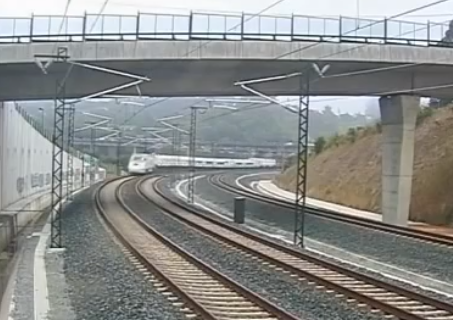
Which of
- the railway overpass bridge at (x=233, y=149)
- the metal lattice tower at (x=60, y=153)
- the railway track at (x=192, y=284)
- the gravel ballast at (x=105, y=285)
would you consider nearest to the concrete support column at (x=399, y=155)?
the railway track at (x=192, y=284)

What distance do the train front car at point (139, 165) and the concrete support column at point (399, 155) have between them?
2324 inches

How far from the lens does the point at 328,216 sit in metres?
39.2

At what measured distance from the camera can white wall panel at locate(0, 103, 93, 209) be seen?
44584mm

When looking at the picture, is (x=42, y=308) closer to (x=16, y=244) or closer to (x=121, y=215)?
(x=16, y=244)

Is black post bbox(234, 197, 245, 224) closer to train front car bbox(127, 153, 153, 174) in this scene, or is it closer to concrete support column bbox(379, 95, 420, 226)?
concrete support column bbox(379, 95, 420, 226)

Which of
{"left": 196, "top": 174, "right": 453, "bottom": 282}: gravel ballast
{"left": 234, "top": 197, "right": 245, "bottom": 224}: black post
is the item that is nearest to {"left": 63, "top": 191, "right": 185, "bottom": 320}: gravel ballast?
{"left": 196, "top": 174, "right": 453, "bottom": 282}: gravel ballast

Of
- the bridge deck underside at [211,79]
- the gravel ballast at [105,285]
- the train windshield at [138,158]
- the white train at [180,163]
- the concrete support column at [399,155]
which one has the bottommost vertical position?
the white train at [180,163]

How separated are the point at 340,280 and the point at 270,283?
1694mm

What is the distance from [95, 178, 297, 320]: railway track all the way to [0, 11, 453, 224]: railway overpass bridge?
846 cm

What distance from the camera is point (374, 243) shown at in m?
27.9

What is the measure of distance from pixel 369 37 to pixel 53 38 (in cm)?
1418

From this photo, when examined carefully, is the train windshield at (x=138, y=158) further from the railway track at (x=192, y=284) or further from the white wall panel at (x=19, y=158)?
the railway track at (x=192, y=284)

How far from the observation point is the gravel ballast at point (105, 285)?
15.0 metres

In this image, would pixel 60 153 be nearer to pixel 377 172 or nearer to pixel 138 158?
pixel 377 172
